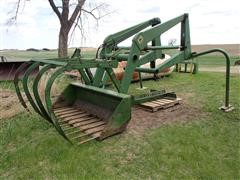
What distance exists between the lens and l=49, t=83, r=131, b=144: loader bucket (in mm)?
3242

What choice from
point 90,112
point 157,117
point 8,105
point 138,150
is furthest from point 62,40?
point 138,150

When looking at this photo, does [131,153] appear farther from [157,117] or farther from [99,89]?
[157,117]

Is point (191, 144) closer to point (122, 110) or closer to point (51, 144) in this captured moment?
point (122, 110)

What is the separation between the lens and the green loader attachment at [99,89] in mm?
3080

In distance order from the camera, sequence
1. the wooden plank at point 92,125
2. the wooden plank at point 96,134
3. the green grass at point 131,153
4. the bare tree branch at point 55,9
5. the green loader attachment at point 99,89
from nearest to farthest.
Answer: the green grass at point 131,153
the green loader attachment at point 99,89
the wooden plank at point 96,134
the wooden plank at point 92,125
the bare tree branch at point 55,9

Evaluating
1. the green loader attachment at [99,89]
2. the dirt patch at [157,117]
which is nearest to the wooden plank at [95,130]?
the green loader attachment at [99,89]

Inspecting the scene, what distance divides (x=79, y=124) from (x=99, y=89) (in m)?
0.58

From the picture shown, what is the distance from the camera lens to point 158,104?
4.48 metres

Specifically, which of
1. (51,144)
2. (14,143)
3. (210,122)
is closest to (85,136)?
(51,144)

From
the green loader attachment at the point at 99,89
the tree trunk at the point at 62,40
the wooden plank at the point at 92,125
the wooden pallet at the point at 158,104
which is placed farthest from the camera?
the tree trunk at the point at 62,40

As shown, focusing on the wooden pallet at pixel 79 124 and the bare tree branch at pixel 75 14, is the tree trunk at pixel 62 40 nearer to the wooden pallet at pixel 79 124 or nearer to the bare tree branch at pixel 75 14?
the bare tree branch at pixel 75 14

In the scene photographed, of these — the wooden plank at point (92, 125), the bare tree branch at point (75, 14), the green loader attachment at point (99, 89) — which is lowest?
the wooden plank at point (92, 125)

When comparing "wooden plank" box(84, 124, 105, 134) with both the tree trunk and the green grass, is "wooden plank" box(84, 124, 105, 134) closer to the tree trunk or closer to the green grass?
the green grass

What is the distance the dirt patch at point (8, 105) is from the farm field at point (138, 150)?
23 centimetres
